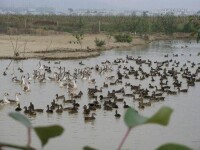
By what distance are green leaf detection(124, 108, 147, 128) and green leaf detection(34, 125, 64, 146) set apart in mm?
65

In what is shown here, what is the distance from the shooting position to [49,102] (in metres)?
13.5

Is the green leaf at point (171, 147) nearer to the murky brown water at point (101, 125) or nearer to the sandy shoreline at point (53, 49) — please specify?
the murky brown water at point (101, 125)

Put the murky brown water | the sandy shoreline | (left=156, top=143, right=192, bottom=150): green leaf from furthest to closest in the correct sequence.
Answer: the sandy shoreline
the murky brown water
(left=156, top=143, right=192, bottom=150): green leaf

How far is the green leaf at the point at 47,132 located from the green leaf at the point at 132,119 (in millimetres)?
65

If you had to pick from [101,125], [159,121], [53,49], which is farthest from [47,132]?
[53,49]

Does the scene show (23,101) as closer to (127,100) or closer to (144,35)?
(127,100)

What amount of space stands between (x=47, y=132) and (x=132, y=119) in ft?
0.28

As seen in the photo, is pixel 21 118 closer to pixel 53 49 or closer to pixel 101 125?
pixel 101 125

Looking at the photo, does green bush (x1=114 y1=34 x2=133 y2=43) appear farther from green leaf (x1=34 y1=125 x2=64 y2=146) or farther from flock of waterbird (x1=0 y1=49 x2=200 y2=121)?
green leaf (x1=34 y1=125 x2=64 y2=146)

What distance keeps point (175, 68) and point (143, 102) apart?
900 centimetres

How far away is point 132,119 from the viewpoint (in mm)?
475

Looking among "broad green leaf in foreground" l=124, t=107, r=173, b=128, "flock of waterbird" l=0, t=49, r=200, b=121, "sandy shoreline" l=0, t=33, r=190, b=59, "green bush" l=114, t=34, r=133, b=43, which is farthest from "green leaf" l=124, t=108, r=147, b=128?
"green bush" l=114, t=34, r=133, b=43

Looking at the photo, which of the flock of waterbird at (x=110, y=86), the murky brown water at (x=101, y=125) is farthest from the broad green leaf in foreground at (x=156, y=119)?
the flock of waterbird at (x=110, y=86)

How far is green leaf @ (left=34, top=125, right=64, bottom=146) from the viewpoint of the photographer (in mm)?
460
